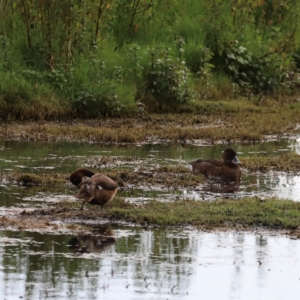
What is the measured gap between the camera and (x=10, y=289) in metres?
6.41

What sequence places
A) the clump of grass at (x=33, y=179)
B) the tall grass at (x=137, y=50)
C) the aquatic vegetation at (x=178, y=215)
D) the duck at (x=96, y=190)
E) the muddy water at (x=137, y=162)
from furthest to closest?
the tall grass at (x=137, y=50) < the clump of grass at (x=33, y=179) < the muddy water at (x=137, y=162) < the duck at (x=96, y=190) < the aquatic vegetation at (x=178, y=215)

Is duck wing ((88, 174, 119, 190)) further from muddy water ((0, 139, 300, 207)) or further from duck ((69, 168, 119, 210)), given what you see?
muddy water ((0, 139, 300, 207))

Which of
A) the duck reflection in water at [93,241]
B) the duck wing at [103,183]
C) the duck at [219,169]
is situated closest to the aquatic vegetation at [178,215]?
the duck wing at [103,183]

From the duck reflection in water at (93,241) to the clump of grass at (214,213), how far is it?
0.52 m

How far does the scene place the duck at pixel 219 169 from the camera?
10.9 m

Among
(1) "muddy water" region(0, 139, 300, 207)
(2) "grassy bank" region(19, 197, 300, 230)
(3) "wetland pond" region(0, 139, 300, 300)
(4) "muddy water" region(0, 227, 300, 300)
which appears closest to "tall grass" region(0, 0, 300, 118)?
(1) "muddy water" region(0, 139, 300, 207)

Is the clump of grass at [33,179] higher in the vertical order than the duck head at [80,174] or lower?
lower

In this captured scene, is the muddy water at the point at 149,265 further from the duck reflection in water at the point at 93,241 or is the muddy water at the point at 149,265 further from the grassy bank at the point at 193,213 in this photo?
the grassy bank at the point at 193,213

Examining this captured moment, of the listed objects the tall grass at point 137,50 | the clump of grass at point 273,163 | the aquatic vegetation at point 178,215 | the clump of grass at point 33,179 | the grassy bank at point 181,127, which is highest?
the tall grass at point 137,50

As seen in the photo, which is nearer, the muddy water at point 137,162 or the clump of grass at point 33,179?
the muddy water at point 137,162

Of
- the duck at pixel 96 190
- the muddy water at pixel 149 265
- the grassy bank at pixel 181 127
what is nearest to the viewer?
the muddy water at pixel 149 265

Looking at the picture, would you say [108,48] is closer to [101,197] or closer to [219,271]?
[101,197]

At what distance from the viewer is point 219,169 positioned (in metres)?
11.0

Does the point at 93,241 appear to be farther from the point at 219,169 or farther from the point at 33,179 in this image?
the point at 219,169
